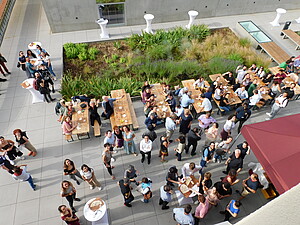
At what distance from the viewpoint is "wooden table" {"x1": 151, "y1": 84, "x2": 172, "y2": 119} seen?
9.00m

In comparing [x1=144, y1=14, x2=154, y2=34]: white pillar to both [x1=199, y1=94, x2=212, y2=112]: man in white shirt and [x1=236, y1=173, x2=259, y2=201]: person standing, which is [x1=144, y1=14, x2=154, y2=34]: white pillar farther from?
[x1=236, y1=173, x2=259, y2=201]: person standing

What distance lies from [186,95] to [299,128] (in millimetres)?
4005

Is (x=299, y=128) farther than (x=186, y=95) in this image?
No

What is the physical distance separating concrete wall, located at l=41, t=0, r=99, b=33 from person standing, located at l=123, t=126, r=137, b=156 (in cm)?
950

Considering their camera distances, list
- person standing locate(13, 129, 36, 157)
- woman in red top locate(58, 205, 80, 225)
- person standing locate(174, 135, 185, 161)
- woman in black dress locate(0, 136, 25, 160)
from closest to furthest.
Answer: woman in red top locate(58, 205, 80, 225) → person standing locate(174, 135, 185, 161) → woman in black dress locate(0, 136, 25, 160) → person standing locate(13, 129, 36, 157)

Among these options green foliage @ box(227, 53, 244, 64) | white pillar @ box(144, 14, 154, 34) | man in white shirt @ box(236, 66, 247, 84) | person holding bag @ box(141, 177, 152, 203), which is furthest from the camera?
white pillar @ box(144, 14, 154, 34)

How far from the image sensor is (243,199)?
A: 7.19 m

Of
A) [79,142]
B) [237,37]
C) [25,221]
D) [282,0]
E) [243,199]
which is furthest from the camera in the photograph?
[282,0]

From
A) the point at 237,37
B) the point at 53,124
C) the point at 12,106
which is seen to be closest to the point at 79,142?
the point at 53,124

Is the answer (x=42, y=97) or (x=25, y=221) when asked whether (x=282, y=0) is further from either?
(x=25, y=221)

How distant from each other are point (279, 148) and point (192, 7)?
41.2ft

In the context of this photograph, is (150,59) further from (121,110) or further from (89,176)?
(89,176)

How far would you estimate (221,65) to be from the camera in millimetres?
11336

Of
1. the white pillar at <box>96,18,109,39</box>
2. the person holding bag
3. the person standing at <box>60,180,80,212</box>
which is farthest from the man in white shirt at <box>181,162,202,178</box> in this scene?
the white pillar at <box>96,18,109,39</box>
